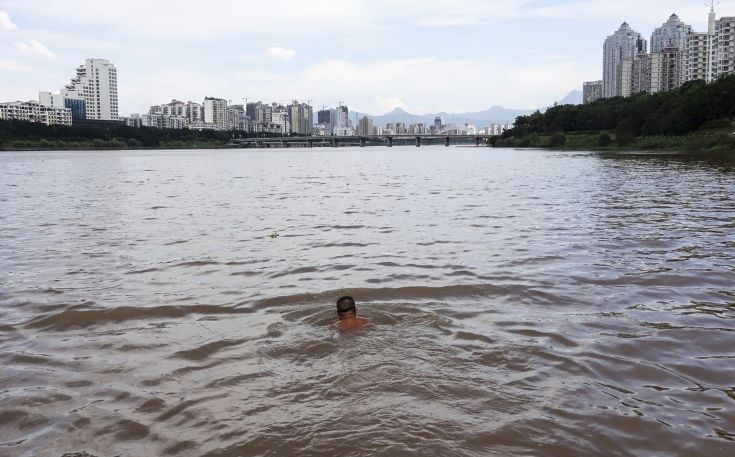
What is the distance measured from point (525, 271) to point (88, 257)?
987cm

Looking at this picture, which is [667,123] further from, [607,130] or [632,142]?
[607,130]

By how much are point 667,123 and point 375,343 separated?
10501cm

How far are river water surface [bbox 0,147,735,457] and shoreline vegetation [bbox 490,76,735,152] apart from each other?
233 feet

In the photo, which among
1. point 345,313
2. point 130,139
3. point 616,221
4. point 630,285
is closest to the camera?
point 345,313

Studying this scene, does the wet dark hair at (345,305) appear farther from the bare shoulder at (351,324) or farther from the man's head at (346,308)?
the bare shoulder at (351,324)

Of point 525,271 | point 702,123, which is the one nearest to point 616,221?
point 525,271

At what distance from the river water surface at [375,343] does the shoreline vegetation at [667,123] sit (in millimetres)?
70882

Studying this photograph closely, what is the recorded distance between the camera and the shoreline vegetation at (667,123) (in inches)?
3300

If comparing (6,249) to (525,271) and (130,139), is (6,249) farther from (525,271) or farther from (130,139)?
(130,139)

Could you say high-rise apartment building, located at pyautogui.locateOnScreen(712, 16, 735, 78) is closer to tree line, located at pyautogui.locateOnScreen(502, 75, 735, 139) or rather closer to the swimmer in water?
tree line, located at pyautogui.locateOnScreen(502, 75, 735, 139)

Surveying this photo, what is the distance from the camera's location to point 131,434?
16.2 ft

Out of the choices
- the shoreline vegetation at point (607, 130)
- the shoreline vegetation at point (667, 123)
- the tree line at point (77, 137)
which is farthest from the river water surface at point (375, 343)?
the tree line at point (77, 137)

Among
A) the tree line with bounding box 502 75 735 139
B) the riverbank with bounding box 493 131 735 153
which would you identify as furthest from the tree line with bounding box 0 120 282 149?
the tree line with bounding box 502 75 735 139

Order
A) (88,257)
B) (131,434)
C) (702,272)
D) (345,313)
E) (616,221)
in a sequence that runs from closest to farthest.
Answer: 1. (131,434)
2. (345,313)
3. (702,272)
4. (88,257)
5. (616,221)
